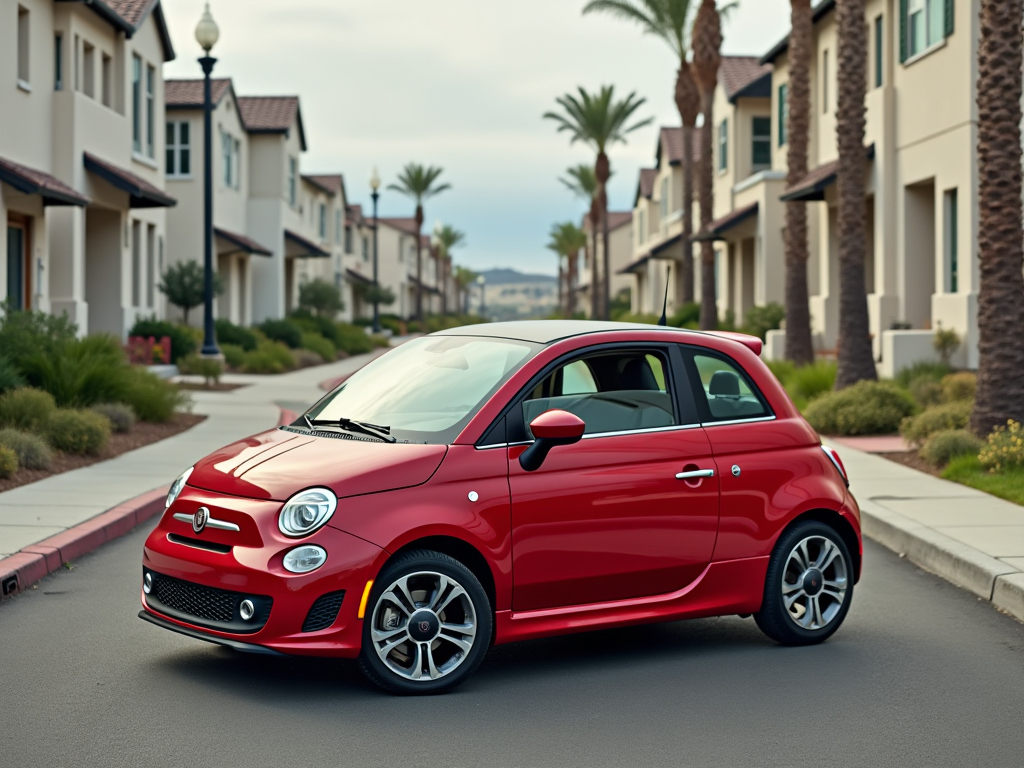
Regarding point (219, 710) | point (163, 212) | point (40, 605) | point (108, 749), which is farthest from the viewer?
point (163, 212)

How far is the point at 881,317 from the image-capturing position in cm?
2622

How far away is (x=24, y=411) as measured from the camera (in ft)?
47.9

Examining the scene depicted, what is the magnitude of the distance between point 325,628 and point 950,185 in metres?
19.9

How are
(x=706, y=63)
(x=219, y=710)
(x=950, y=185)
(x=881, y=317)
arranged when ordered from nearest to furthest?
1. (x=219, y=710)
2. (x=950, y=185)
3. (x=881, y=317)
4. (x=706, y=63)

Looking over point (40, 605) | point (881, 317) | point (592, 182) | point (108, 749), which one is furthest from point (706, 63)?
point (592, 182)

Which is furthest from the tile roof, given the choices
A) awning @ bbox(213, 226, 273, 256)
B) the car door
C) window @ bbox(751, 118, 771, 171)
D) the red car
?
the car door

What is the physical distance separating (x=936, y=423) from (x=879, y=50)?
1429cm

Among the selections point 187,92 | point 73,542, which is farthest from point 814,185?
point 187,92

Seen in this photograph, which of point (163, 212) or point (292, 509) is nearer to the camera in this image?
point (292, 509)

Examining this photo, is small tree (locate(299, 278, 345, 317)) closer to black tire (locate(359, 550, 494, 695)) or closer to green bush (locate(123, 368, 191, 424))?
green bush (locate(123, 368, 191, 424))

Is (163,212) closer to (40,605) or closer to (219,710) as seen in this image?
(40,605)

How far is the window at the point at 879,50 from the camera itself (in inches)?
1072

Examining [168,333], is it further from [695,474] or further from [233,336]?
[695,474]

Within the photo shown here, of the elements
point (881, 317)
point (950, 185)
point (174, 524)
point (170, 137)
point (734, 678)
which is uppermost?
point (170, 137)
